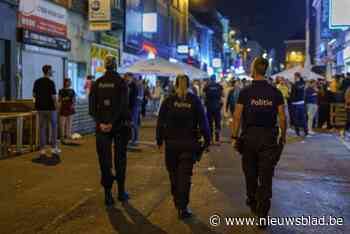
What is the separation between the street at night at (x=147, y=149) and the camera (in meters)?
6.90

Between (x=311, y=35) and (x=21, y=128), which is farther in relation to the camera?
(x=311, y=35)

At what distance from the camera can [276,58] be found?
136 metres

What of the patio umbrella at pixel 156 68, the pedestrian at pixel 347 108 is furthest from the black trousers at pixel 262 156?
the patio umbrella at pixel 156 68

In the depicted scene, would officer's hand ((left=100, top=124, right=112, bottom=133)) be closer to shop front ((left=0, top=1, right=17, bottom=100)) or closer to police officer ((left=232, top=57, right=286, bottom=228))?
police officer ((left=232, top=57, right=286, bottom=228))

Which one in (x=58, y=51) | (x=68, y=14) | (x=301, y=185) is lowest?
(x=301, y=185)

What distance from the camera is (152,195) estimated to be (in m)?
8.59

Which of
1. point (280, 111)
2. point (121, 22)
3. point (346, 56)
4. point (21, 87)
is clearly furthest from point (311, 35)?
point (280, 111)

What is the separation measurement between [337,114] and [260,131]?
14.9 metres

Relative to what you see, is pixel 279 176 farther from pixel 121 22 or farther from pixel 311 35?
pixel 311 35

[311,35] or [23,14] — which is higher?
[311,35]

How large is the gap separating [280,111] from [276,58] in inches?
5189

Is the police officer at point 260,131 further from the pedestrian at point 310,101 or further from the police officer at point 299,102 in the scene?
the pedestrian at point 310,101

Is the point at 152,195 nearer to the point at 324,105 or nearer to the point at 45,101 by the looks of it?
the point at 45,101

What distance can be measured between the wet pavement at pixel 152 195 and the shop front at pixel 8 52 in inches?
215
